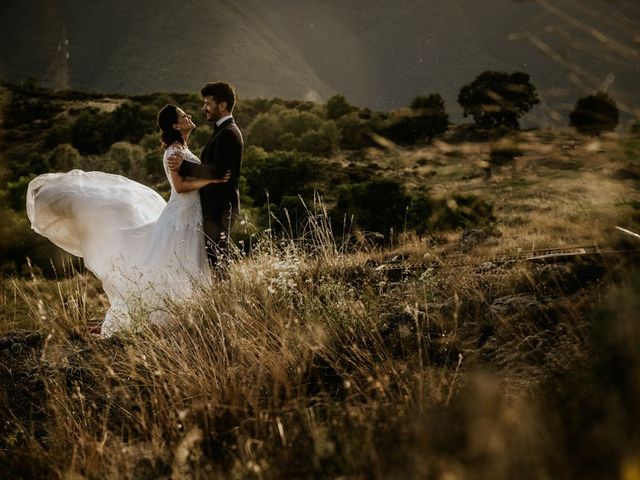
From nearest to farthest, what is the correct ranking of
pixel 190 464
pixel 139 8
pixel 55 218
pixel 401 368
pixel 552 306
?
1. pixel 190 464
2. pixel 401 368
3. pixel 552 306
4. pixel 55 218
5. pixel 139 8

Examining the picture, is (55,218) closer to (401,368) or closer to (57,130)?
(401,368)

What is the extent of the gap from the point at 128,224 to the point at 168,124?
4.07ft

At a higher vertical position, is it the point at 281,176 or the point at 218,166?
the point at 218,166

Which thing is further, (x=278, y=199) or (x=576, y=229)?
(x=278, y=199)

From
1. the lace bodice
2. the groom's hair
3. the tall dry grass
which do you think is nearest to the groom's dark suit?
the lace bodice

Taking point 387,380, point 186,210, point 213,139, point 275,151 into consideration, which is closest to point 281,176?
point 275,151

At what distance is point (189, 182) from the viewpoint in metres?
5.01

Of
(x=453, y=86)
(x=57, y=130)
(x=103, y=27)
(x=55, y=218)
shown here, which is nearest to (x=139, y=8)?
(x=103, y=27)

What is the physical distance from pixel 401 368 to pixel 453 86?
112 m

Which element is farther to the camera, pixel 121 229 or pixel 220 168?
pixel 121 229

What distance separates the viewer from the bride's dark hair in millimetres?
5188

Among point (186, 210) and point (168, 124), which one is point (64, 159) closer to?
point (168, 124)

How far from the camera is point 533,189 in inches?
738

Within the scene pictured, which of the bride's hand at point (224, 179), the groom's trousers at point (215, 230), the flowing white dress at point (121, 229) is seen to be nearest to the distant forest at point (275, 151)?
the groom's trousers at point (215, 230)
